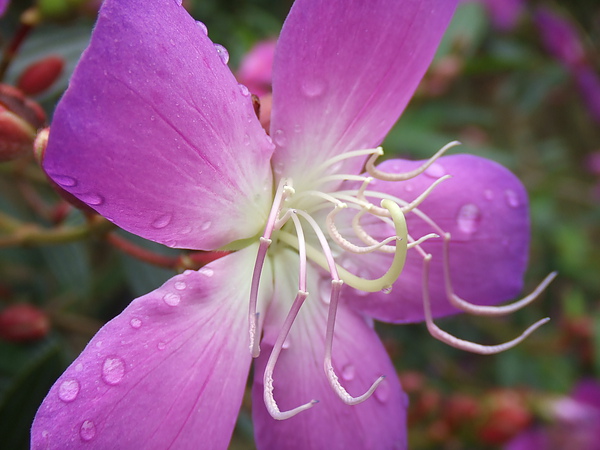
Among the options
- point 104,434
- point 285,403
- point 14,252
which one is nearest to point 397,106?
point 285,403

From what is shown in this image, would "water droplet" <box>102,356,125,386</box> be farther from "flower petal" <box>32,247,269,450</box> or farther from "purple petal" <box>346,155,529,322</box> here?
"purple petal" <box>346,155,529,322</box>

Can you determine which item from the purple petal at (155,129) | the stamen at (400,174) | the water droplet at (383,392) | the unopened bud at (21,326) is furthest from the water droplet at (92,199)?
the unopened bud at (21,326)

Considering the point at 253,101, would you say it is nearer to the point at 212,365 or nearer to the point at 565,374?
the point at 212,365

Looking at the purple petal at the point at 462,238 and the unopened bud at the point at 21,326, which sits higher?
the purple petal at the point at 462,238

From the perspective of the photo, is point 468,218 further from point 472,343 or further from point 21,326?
point 21,326

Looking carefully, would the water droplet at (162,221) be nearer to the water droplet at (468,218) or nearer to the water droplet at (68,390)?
the water droplet at (68,390)

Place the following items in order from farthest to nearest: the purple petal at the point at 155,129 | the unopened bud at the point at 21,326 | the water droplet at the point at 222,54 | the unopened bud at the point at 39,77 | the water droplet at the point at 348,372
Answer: the unopened bud at the point at 21,326 < the unopened bud at the point at 39,77 < the water droplet at the point at 348,372 < the water droplet at the point at 222,54 < the purple petal at the point at 155,129
